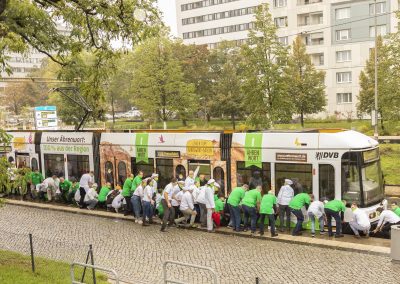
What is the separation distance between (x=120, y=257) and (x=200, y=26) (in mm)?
76844

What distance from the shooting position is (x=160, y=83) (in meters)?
43.1

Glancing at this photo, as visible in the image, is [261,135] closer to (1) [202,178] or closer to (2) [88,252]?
(1) [202,178]

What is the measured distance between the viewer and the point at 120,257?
13.7 m

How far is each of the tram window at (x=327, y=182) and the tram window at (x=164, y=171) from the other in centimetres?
590

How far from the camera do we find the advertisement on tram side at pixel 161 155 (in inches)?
685


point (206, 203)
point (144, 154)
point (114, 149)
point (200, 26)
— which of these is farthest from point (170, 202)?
point (200, 26)

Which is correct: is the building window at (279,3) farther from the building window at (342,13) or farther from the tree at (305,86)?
the tree at (305,86)

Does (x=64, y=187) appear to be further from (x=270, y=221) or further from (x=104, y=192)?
(x=270, y=221)

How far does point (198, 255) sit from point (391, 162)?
723 inches

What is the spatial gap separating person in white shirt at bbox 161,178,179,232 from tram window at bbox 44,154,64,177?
7.93 metres

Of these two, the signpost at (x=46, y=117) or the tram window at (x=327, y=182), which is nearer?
the tram window at (x=327, y=182)

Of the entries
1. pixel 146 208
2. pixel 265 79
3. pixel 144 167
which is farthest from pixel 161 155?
pixel 265 79

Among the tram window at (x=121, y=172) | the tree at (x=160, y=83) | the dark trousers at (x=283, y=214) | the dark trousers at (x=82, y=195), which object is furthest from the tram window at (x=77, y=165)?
the tree at (x=160, y=83)

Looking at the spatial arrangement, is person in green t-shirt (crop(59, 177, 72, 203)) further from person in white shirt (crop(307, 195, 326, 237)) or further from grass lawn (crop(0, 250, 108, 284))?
person in white shirt (crop(307, 195, 326, 237))
